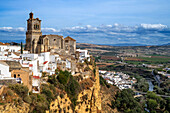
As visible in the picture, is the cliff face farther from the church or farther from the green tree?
the green tree

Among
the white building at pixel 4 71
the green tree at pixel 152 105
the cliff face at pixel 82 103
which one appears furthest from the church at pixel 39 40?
the green tree at pixel 152 105

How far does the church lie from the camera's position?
34.2m

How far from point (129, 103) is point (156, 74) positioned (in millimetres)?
44675

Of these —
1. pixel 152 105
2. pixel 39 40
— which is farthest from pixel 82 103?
pixel 152 105

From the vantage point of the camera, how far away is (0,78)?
18250 millimetres

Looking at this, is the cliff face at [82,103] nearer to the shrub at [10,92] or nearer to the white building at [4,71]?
the white building at [4,71]

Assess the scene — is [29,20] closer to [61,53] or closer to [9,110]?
[61,53]

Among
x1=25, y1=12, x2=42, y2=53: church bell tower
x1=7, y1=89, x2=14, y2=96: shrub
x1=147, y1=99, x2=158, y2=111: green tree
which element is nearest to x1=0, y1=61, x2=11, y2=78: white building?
x1=7, y1=89, x2=14, y2=96: shrub

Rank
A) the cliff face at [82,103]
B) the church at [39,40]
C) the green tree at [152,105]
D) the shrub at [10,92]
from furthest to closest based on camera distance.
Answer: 1. the green tree at [152,105]
2. the church at [39,40]
3. the cliff face at [82,103]
4. the shrub at [10,92]

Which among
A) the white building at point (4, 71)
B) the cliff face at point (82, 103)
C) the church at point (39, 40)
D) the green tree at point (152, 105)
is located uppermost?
the church at point (39, 40)

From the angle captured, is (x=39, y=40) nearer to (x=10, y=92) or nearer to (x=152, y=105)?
(x=10, y=92)

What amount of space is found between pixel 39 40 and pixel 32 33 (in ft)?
5.00

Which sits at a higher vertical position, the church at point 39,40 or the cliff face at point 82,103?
the church at point 39,40

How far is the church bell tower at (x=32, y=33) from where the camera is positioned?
112 ft
